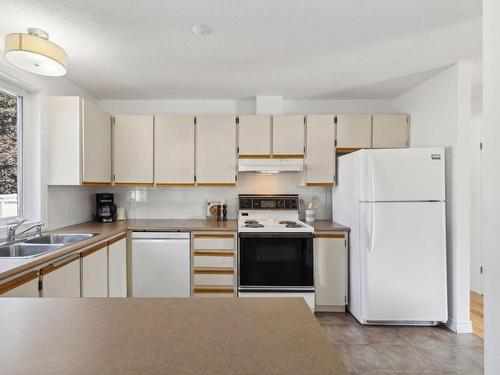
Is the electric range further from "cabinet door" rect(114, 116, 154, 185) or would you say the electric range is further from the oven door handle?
"cabinet door" rect(114, 116, 154, 185)

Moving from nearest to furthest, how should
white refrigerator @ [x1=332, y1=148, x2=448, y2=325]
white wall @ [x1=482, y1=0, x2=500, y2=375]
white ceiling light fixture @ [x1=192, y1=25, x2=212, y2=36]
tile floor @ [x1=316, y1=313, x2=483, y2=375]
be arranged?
white wall @ [x1=482, y1=0, x2=500, y2=375] → white ceiling light fixture @ [x1=192, y1=25, x2=212, y2=36] → tile floor @ [x1=316, y1=313, x2=483, y2=375] → white refrigerator @ [x1=332, y1=148, x2=448, y2=325]

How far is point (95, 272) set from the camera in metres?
2.34

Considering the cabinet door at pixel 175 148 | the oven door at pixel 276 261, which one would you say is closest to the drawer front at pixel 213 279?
the oven door at pixel 276 261

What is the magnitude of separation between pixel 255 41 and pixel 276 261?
6.61ft

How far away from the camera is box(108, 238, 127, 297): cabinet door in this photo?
2643mm

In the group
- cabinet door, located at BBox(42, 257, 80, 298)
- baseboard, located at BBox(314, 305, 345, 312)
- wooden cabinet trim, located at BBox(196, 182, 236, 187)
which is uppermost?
Result: wooden cabinet trim, located at BBox(196, 182, 236, 187)

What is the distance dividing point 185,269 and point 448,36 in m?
3.04

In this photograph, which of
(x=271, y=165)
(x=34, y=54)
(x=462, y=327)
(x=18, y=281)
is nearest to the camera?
(x=18, y=281)

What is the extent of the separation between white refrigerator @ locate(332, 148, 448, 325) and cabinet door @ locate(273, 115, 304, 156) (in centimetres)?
86

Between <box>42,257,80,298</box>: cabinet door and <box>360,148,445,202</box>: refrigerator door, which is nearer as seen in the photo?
<box>42,257,80,298</box>: cabinet door

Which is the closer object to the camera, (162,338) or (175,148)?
(162,338)

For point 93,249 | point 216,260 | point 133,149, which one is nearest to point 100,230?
point 93,249

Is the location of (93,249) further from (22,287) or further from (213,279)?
(213,279)

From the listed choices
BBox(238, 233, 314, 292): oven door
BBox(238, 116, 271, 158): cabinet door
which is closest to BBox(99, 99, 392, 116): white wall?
BBox(238, 116, 271, 158): cabinet door
